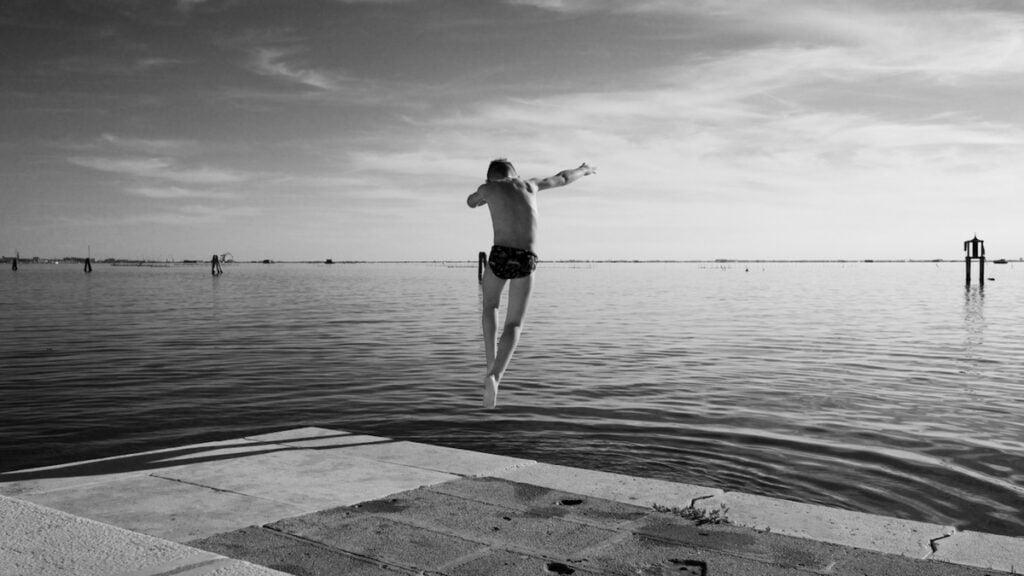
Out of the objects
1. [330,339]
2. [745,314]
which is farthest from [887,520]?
[745,314]

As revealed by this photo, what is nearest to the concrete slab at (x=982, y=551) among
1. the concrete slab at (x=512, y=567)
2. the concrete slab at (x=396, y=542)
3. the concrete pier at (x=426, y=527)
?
the concrete pier at (x=426, y=527)

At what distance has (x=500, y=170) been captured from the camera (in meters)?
7.48

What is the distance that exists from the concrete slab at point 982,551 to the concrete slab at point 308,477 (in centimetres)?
356

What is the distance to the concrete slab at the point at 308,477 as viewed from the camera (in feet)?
20.2

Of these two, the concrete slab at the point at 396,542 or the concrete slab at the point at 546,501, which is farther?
the concrete slab at the point at 546,501

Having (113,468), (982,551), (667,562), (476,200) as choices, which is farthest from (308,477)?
(982,551)

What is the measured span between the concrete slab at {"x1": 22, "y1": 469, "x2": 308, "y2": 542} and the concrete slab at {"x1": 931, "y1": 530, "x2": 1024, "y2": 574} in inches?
165

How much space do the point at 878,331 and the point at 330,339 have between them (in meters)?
17.1

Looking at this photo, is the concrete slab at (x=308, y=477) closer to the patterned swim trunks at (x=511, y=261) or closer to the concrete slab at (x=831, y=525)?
the patterned swim trunks at (x=511, y=261)

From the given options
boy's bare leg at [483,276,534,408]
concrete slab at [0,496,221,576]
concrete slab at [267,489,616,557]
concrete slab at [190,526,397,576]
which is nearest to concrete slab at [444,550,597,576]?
concrete slab at [267,489,616,557]

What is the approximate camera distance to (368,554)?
15.9 feet

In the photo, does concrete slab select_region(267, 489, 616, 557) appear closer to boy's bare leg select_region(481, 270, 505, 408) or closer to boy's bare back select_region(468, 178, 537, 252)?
boy's bare leg select_region(481, 270, 505, 408)

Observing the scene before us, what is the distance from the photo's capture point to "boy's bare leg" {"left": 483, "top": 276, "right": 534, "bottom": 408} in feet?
24.7

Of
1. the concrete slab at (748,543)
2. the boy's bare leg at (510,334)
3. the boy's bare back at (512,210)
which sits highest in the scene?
the boy's bare back at (512,210)
